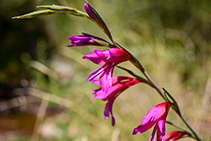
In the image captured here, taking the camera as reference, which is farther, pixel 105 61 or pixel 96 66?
pixel 96 66

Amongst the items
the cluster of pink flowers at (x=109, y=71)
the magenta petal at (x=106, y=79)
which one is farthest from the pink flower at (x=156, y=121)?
the magenta petal at (x=106, y=79)

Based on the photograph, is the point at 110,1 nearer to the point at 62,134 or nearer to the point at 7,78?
the point at 62,134

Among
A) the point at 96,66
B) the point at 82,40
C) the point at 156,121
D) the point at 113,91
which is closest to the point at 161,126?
the point at 156,121

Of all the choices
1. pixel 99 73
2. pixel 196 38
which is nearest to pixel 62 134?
pixel 99 73

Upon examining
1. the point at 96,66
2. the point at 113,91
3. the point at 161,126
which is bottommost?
the point at 161,126

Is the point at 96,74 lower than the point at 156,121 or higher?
higher

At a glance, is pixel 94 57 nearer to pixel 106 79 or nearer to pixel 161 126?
pixel 106 79
